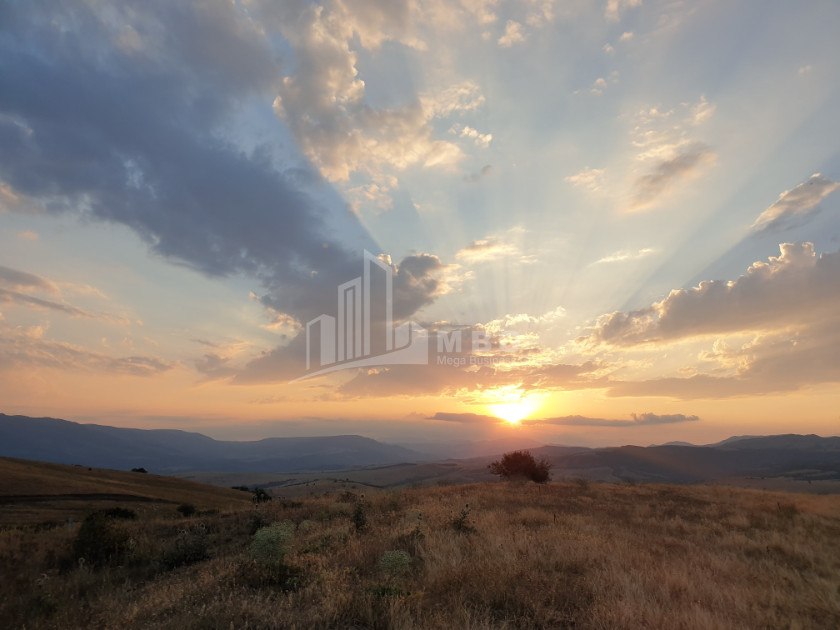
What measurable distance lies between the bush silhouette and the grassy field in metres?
27.0

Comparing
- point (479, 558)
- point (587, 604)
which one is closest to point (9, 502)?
point (479, 558)

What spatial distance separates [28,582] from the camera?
12.8m

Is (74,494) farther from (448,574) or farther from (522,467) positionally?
(448,574)

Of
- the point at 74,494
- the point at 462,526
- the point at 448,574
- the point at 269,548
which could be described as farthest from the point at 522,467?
the point at 74,494

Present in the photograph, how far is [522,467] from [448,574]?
41.0m

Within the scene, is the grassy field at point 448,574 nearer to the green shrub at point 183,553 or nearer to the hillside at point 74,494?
the green shrub at point 183,553

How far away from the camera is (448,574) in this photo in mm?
7551

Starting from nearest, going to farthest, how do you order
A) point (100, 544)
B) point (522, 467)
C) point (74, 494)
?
point (100, 544) → point (74, 494) → point (522, 467)

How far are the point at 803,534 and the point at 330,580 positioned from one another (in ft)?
54.6

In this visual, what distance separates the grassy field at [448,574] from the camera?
6.12 metres

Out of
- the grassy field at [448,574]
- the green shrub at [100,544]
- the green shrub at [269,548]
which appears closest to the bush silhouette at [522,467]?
the grassy field at [448,574]

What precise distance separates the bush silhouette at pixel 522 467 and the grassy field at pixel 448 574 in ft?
88.6

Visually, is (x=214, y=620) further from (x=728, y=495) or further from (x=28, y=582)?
(x=728, y=495)

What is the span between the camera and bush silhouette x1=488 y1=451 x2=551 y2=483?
4350 cm
